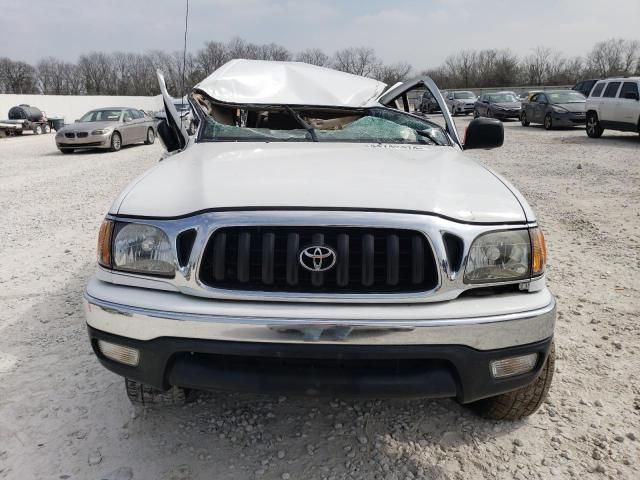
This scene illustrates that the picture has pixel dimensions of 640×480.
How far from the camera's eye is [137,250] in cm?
199

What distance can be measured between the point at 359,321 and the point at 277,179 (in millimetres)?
747

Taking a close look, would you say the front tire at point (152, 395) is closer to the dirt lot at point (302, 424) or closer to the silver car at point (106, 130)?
the dirt lot at point (302, 424)

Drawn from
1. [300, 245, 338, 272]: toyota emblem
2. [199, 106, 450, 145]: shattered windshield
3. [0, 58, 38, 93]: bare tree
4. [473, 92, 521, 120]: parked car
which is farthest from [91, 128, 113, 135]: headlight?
[0, 58, 38, 93]: bare tree

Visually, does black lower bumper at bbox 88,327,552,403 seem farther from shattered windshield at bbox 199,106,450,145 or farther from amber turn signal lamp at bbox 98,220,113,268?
shattered windshield at bbox 199,106,450,145

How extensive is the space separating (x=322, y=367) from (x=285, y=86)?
284 centimetres

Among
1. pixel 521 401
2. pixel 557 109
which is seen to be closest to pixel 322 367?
pixel 521 401

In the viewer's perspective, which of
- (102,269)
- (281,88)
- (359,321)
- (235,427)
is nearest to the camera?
(359,321)

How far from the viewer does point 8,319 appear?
3588mm

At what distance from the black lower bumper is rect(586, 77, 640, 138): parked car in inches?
605

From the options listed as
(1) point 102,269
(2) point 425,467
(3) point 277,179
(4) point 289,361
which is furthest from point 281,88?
(2) point 425,467

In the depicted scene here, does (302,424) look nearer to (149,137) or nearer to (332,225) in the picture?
(332,225)

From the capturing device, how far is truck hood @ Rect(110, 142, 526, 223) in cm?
195

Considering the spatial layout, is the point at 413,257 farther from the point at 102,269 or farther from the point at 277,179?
the point at 102,269

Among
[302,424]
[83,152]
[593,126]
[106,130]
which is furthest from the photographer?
[83,152]
